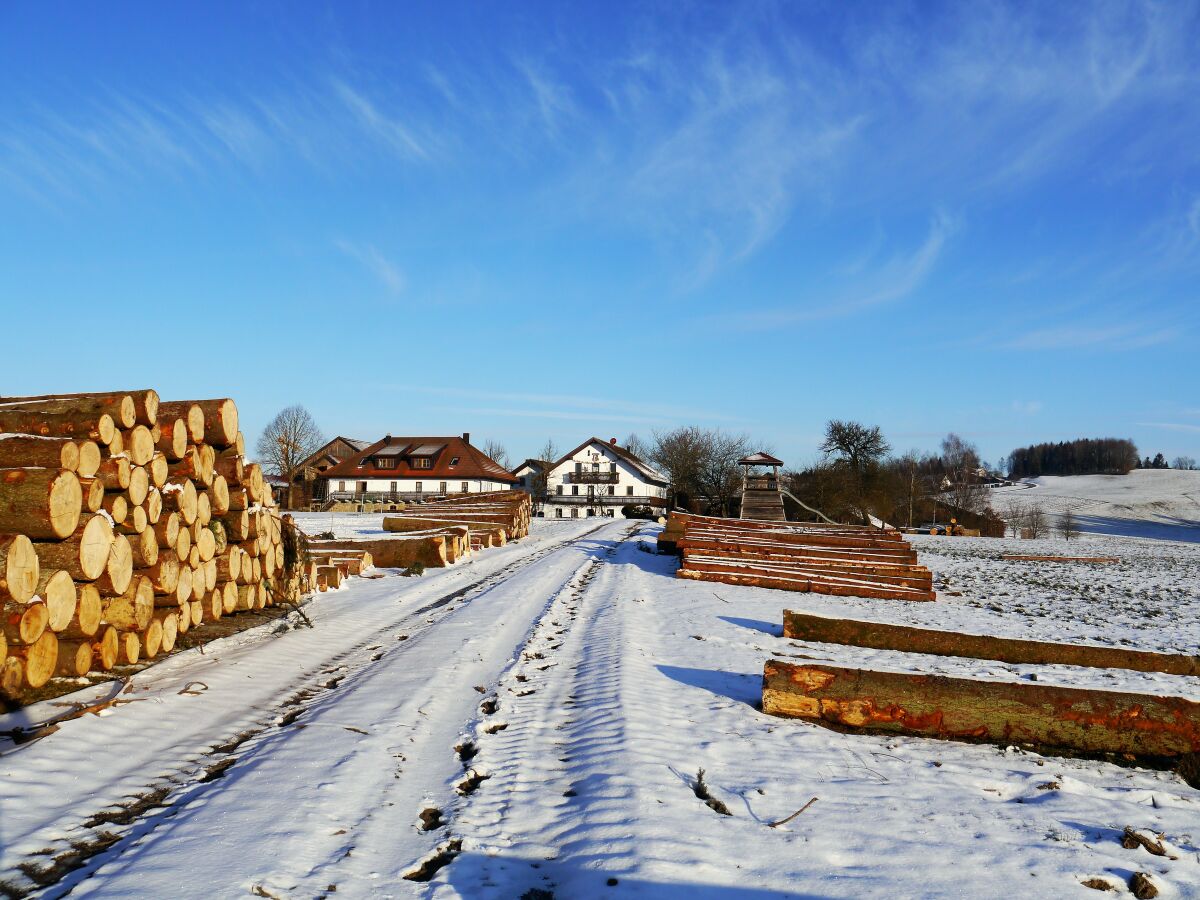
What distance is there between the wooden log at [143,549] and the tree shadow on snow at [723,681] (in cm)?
563

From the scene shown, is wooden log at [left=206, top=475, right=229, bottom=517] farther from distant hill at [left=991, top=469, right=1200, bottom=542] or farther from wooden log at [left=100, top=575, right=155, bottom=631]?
distant hill at [left=991, top=469, right=1200, bottom=542]

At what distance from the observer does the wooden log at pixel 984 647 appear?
28.0 feet

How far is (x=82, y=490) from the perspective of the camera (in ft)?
22.3

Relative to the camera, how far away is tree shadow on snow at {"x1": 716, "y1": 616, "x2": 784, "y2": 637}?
10.5m

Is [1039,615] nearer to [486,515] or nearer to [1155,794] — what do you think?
[1155,794]

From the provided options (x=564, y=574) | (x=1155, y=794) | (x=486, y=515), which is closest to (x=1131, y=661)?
(x=1155, y=794)

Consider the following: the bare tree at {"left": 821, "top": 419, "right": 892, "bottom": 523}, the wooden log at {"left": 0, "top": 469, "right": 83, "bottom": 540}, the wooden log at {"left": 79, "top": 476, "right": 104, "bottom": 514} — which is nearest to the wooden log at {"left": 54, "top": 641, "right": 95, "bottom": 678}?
the wooden log at {"left": 0, "top": 469, "right": 83, "bottom": 540}

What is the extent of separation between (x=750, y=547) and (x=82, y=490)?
1372 centimetres

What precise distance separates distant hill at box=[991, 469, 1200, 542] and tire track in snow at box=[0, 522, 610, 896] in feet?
204

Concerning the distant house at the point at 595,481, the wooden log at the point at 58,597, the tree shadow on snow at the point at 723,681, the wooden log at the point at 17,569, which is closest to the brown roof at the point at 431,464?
the distant house at the point at 595,481

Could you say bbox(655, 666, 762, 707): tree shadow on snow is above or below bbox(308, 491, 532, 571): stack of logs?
below

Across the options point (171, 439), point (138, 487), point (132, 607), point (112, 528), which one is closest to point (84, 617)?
point (132, 607)

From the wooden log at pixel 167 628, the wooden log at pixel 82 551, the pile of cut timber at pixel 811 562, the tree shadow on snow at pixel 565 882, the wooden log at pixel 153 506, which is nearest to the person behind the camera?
the tree shadow on snow at pixel 565 882

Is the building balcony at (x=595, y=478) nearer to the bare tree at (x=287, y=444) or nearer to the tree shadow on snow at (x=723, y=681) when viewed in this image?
the bare tree at (x=287, y=444)
